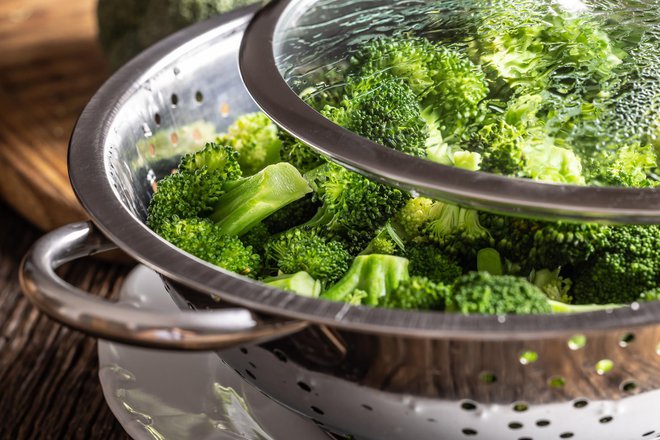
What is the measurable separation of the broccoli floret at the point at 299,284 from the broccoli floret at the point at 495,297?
0.24m

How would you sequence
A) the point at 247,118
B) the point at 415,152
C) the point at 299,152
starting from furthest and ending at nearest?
the point at 247,118 → the point at 299,152 → the point at 415,152

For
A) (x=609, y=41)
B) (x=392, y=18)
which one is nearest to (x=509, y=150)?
(x=609, y=41)

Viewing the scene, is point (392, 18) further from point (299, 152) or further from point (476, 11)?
point (299, 152)

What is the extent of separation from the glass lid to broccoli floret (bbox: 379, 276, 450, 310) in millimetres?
130

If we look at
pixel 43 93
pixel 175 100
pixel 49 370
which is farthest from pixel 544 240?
pixel 43 93

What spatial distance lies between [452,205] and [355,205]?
164mm

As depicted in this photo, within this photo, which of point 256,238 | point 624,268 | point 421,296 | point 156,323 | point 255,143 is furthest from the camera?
point 255,143

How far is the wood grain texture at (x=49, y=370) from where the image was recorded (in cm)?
165

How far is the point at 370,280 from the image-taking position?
1.18 metres

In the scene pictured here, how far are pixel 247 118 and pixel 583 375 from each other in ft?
3.05

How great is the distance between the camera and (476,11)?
1332mm

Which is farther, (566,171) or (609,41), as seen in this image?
(609,41)

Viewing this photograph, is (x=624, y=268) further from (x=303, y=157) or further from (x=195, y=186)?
(x=195, y=186)

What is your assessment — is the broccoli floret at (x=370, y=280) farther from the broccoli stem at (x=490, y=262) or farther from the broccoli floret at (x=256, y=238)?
the broccoli floret at (x=256, y=238)
